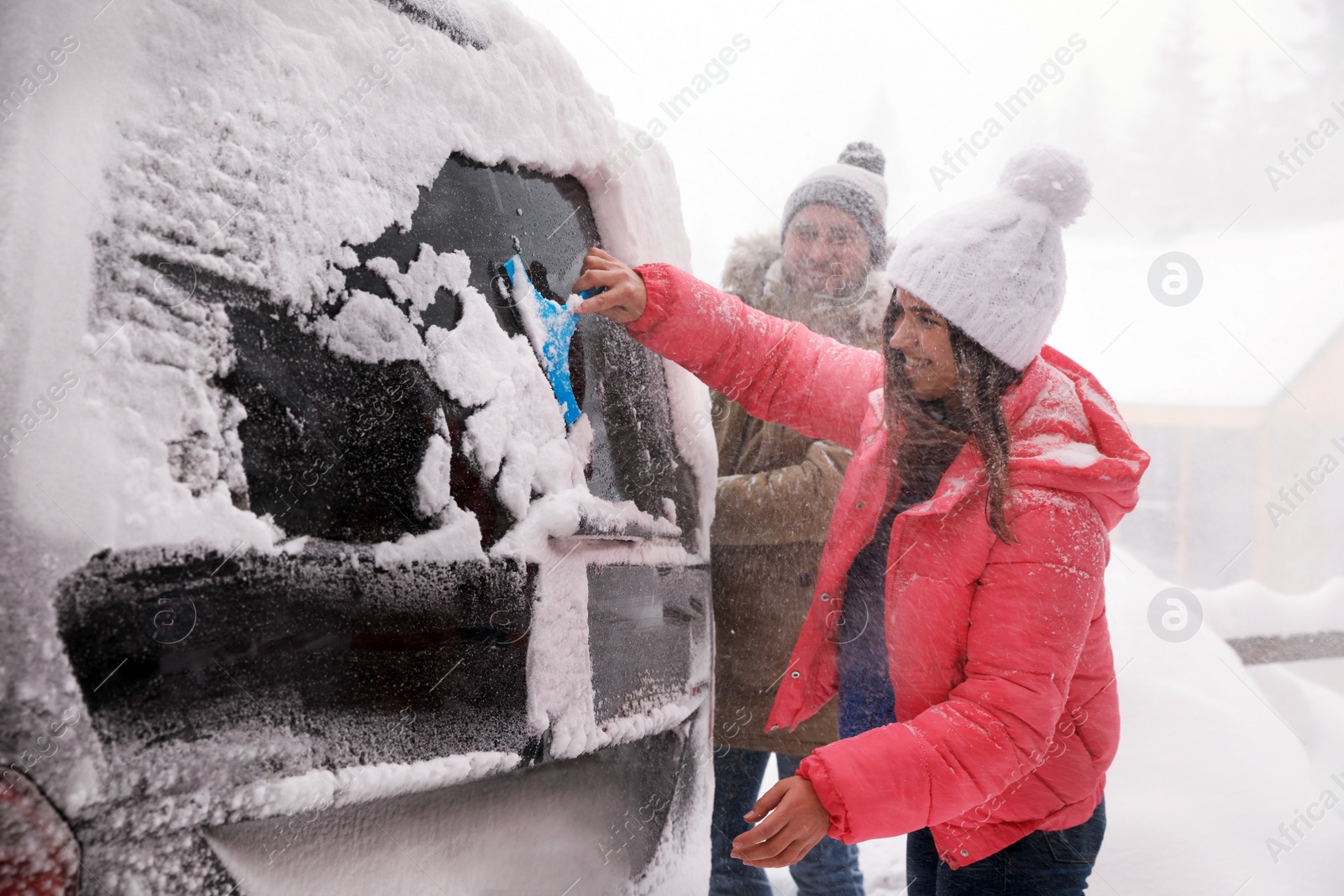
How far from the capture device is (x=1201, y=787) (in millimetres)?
2490

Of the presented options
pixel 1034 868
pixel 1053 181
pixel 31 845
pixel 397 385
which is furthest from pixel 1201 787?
pixel 31 845

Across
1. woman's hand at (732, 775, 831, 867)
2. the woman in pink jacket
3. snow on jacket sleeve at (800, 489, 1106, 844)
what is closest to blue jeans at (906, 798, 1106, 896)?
the woman in pink jacket

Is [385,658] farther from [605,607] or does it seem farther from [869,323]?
[869,323]

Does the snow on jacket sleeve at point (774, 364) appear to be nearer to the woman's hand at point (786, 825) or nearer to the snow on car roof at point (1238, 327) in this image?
the woman's hand at point (786, 825)

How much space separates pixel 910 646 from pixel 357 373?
0.99 meters

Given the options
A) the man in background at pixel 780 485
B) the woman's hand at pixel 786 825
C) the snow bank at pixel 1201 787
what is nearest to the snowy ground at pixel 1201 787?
the snow bank at pixel 1201 787

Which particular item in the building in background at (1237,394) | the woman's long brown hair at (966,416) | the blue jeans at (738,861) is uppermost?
the building in background at (1237,394)

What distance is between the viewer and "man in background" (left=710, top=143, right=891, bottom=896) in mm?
1799

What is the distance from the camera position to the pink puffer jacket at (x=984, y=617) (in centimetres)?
122

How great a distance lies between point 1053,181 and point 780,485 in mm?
809

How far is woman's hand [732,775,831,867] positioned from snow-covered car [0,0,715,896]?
23cm

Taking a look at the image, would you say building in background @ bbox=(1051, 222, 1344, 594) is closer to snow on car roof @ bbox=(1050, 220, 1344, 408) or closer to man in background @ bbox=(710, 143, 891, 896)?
snow on car roof @ bbox=(1050, 220, 1344, 408)

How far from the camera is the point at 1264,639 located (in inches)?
139

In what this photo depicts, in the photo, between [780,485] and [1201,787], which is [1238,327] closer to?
[1201,787]
